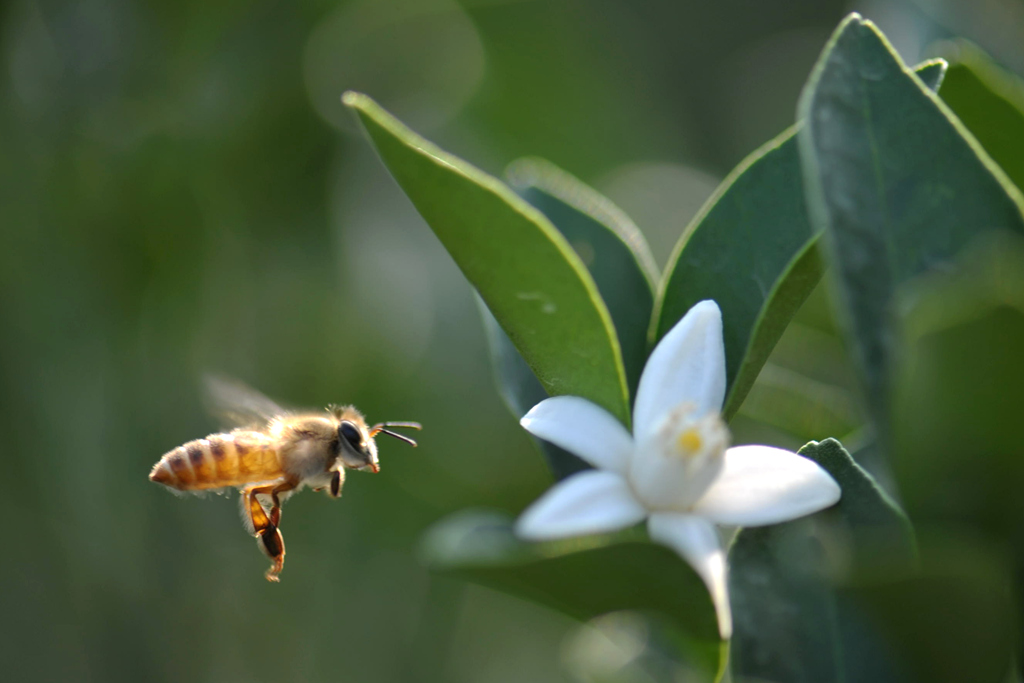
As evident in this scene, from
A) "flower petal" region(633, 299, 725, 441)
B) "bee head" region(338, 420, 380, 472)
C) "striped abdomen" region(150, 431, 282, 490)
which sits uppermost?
"flower petal" region(633, 299, 725, 441)

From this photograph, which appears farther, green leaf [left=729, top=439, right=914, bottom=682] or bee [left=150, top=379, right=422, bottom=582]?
bee [left=150, top=379, right=422, bottom=582]

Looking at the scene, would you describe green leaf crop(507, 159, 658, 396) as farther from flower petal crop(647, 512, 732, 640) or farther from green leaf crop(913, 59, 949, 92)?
green leaf crop(913, 59, 949, 92)

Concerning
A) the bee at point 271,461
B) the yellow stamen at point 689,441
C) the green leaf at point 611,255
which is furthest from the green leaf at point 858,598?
the bee at point 271,461

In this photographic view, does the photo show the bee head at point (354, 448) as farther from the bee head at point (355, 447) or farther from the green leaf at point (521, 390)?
the green leaf at point (521, 390)

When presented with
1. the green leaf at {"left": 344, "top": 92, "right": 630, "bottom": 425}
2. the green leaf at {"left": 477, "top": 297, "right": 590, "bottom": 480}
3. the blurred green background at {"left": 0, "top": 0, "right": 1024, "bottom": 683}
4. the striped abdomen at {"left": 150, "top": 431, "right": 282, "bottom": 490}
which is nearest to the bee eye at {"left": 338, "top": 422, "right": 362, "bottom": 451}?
the striped abdomen at {"left": 150, "top": 431, "right": 282, "bottom": 490}

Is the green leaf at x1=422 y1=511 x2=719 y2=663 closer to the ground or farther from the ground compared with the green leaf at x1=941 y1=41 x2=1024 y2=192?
closer to the ground

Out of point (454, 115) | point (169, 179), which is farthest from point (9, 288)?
point (454, 115)
